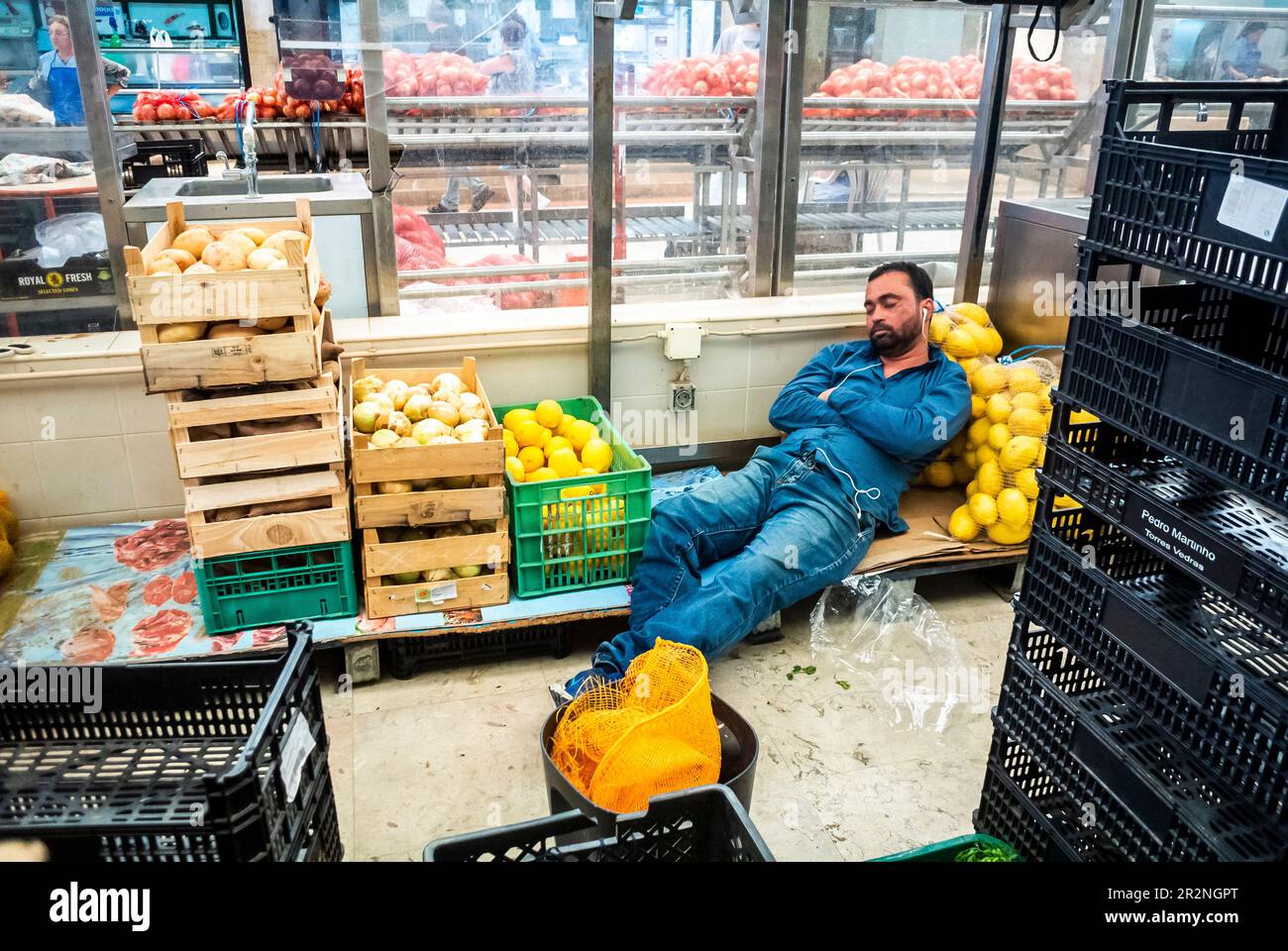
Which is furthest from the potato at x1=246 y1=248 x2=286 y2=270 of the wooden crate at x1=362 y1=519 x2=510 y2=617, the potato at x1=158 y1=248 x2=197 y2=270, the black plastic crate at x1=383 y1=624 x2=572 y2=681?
the black plastic crate at x1=383 y1=624 x2=572 y2=681

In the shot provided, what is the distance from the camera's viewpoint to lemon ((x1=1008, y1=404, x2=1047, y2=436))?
154 inches

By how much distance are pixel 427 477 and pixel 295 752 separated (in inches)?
63.6

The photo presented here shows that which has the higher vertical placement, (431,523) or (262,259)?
(262,259)

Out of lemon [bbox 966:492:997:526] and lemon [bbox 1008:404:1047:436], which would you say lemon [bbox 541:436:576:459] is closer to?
lemon [bbox 966:492:997:526]

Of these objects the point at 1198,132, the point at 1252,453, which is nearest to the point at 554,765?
the point at 1252,453

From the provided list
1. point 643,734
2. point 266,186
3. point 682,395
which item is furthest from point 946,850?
point 266,186

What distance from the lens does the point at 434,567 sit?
3.48 metres

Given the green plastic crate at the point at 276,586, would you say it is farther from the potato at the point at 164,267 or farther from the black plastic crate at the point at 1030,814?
the black plastic crate at the point at 1030,814

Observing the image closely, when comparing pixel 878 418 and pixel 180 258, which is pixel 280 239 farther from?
pixel 878 418

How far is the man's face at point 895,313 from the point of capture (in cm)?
399

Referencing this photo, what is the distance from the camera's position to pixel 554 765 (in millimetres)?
2621

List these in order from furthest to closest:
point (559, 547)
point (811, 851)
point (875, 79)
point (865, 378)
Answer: point (875, 79), point (865, 378), point (559, 547), point (811, 851)
